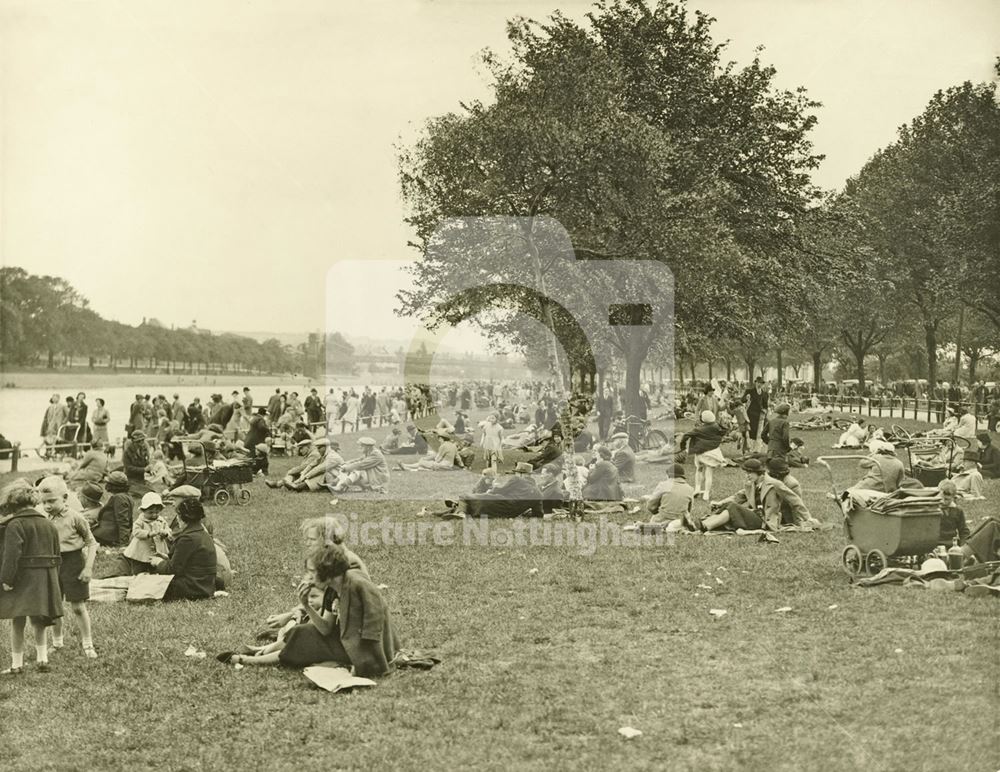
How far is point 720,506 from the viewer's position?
46.6 feet

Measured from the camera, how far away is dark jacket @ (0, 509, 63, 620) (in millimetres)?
7840

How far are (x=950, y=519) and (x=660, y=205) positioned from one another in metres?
14.6

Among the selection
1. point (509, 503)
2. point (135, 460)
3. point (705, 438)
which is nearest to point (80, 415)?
point (135, 460)

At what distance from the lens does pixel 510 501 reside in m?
15.4

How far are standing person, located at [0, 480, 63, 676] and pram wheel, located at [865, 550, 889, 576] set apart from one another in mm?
7683

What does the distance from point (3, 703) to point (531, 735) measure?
3.85 meters

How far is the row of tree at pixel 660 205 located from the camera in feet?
73.7

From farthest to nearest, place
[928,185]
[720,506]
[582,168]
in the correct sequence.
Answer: [928,185]
[582,168]
[720,506]

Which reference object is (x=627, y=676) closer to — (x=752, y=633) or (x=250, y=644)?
(x=752, y=633)

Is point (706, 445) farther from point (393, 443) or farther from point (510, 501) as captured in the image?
point (393, 443)

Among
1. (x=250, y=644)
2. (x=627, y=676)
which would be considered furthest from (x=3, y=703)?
(x=627, y=676)

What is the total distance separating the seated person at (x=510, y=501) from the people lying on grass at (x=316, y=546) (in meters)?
6.27

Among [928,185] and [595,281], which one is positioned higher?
[928,185]

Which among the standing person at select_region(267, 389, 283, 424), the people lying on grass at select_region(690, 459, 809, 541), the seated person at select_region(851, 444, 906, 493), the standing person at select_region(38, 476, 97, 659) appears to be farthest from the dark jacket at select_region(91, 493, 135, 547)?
the standing person at select_region(267, 389, 283, 424)
